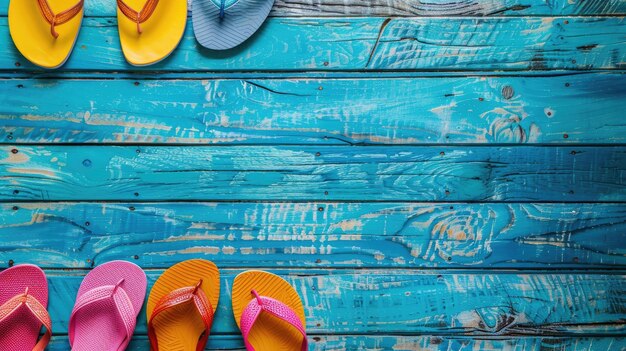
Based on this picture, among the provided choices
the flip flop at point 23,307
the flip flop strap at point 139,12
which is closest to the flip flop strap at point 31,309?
the flip flop at point 23,307

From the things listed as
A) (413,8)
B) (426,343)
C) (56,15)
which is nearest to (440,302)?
(426,343)

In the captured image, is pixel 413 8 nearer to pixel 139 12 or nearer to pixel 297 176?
pixel 297 176

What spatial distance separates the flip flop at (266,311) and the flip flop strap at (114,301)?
0.68 feet

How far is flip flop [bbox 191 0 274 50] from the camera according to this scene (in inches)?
46.1

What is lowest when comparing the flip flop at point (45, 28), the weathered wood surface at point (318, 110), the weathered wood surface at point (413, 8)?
the weathered wood surface at point (318, 110)

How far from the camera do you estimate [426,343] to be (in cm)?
116

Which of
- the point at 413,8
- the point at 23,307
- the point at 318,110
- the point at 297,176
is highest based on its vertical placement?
the point at 413,8

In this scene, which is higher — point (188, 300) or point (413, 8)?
point (413, 8)

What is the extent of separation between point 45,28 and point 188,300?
2.09ft

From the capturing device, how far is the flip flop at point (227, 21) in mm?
1171

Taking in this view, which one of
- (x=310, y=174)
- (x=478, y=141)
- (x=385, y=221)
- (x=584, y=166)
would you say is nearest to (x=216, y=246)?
(x=310, y=174)

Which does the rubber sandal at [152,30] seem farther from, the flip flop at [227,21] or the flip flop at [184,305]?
the flip flop at [184,305]

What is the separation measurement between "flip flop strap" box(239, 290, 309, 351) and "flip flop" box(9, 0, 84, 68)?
2.10 feet

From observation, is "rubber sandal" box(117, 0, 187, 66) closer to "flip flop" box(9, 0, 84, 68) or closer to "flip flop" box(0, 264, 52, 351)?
"flip flop" box(9, 0, 84, 68)
